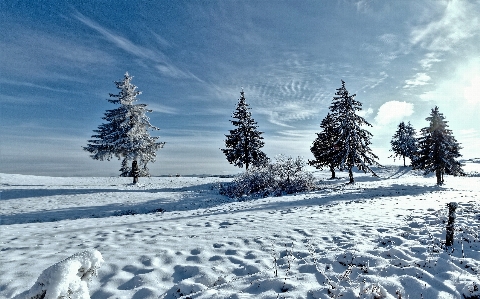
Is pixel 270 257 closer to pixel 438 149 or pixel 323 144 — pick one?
pixel 438 149

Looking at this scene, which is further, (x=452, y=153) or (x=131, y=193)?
(x=452, y=153)

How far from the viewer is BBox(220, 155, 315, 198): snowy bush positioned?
21.8 meters

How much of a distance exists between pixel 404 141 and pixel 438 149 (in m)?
33.0

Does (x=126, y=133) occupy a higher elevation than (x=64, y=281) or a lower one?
higher

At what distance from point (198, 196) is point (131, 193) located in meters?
5.49

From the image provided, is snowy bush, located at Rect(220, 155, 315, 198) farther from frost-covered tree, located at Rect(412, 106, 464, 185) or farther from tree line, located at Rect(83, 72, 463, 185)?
frost-covered tree, located at Rect(412, 106, 464, 185)

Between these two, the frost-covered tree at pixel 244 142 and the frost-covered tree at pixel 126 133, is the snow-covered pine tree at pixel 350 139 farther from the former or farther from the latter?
the frost-covered tree at pixel 126 133

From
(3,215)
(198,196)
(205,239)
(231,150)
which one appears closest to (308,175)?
(198,196)

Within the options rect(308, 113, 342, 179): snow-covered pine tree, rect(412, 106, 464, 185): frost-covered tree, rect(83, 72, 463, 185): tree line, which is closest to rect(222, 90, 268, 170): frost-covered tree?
rect(83, 72, 463, 185): tree line

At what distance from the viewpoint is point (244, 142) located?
1412 inches

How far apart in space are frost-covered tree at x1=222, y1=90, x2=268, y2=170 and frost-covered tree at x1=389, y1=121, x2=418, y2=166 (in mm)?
40442

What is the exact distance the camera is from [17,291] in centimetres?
388

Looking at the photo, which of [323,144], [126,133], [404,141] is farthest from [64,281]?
[404,141]

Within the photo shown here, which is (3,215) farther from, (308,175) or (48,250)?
(308,175)
